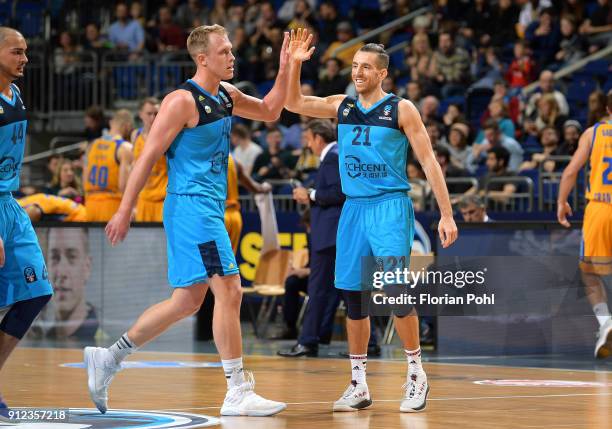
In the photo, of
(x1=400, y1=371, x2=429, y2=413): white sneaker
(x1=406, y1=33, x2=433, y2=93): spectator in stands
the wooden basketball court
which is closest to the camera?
the wooden basketball court

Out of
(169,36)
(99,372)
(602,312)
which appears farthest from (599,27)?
(99,372)

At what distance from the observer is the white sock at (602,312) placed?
1155cm

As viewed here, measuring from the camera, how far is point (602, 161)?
38.0 ft

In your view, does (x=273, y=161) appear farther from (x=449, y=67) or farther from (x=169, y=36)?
(x=169, y=36)

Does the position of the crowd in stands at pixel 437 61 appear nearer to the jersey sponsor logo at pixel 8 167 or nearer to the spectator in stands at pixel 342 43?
the spectator in stands at pixel 342 43

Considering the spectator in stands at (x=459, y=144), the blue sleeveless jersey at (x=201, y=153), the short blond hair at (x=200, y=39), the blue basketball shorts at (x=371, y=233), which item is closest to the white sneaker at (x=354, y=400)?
the blue basketball shorts at (x=371, y=233)

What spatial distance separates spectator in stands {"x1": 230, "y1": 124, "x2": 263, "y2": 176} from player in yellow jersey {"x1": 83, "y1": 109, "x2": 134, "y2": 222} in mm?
3152

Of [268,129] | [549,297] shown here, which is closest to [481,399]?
[549,297]

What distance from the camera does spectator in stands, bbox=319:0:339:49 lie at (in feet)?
71.3

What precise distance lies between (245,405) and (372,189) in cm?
150

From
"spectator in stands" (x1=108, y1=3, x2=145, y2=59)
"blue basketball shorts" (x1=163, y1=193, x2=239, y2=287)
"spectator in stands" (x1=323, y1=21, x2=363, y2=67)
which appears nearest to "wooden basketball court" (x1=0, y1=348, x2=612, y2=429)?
"blue basketball shorts" (x1=163, y1=193, x2=239, y2=287)

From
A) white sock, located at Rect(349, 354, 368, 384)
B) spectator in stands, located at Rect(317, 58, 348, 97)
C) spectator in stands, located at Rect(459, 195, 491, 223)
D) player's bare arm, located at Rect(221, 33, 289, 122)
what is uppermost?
spectator in stands, located at Rect(317, 58, 348, 97)

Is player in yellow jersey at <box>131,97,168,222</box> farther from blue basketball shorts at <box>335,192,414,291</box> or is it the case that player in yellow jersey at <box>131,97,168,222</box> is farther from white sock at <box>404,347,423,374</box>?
white sock at <box>404,347,423,374</box>

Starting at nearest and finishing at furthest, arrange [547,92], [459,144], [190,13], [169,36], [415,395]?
[415,395]
[459,144]
[547,92]
[169,36]
[190,13]
